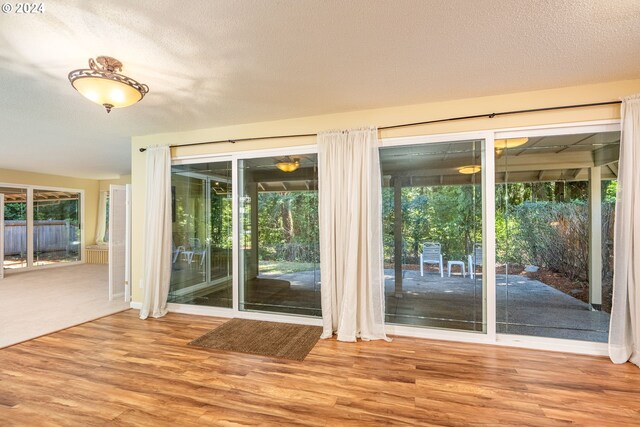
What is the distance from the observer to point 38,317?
397 cm

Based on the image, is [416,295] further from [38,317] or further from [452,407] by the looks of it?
[38,317]

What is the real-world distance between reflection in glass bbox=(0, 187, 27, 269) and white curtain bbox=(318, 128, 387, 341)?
28.3ft

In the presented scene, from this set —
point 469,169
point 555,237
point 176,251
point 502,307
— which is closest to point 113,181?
point 176,251

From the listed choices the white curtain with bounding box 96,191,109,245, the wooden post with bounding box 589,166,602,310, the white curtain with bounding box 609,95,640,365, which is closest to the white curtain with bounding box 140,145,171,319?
the white curtain with bounding box 609,95,640,365

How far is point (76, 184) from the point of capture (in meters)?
8.66

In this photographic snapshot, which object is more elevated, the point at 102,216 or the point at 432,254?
the point at 102,216

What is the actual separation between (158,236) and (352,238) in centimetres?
268

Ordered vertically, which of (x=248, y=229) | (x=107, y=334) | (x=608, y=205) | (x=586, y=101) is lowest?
(x=107, y=334)

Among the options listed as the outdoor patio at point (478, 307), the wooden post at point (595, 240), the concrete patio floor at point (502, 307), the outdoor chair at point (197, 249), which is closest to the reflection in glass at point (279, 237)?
the outdoor patio at point (478, 307)

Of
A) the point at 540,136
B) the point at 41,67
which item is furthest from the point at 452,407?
the point at 41,67

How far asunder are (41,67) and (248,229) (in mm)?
2563

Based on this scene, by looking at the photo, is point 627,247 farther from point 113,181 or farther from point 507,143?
point 113,181

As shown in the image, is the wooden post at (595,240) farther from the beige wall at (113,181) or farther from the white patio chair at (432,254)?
the beige wall at (113,181)

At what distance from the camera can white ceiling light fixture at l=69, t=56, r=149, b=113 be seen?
7.13ft
